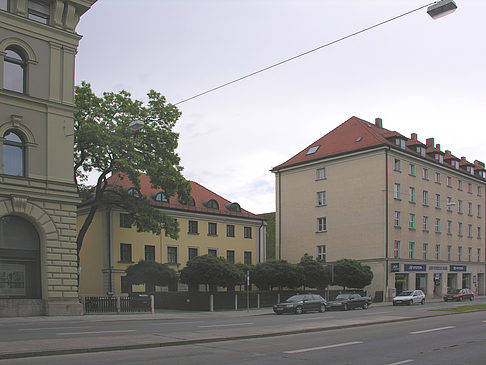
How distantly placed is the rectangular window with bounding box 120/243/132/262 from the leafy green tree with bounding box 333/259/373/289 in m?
17.8

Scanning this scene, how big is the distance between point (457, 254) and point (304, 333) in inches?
2023

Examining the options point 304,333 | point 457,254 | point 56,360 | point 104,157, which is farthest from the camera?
point 457,254

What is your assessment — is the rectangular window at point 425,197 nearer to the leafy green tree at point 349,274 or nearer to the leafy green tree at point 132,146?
the leafy green tree at point 349,274

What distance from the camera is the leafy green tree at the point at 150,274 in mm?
41531

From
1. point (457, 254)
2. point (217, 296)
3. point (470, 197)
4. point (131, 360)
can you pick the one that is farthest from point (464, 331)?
point (470, 197)

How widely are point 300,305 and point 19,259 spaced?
16.7 m

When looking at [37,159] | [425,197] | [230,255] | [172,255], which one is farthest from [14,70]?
[425,197]

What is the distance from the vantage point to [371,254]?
5272 centimetres

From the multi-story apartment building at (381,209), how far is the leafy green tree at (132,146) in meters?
23.1

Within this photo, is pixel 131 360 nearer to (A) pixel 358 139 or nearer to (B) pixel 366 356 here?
(B) pixel 366 356

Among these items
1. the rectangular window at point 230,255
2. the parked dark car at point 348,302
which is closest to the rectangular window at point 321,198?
the rectangular window at point 230,255

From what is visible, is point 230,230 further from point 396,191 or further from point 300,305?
point 300,305

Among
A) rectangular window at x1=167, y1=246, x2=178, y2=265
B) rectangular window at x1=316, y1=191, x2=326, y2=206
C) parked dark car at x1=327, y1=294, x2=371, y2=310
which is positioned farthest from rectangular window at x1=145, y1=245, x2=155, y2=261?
rectangular window at x1=316, y1=191, x2=326, y2=206

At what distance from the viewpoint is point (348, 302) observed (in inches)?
1476
